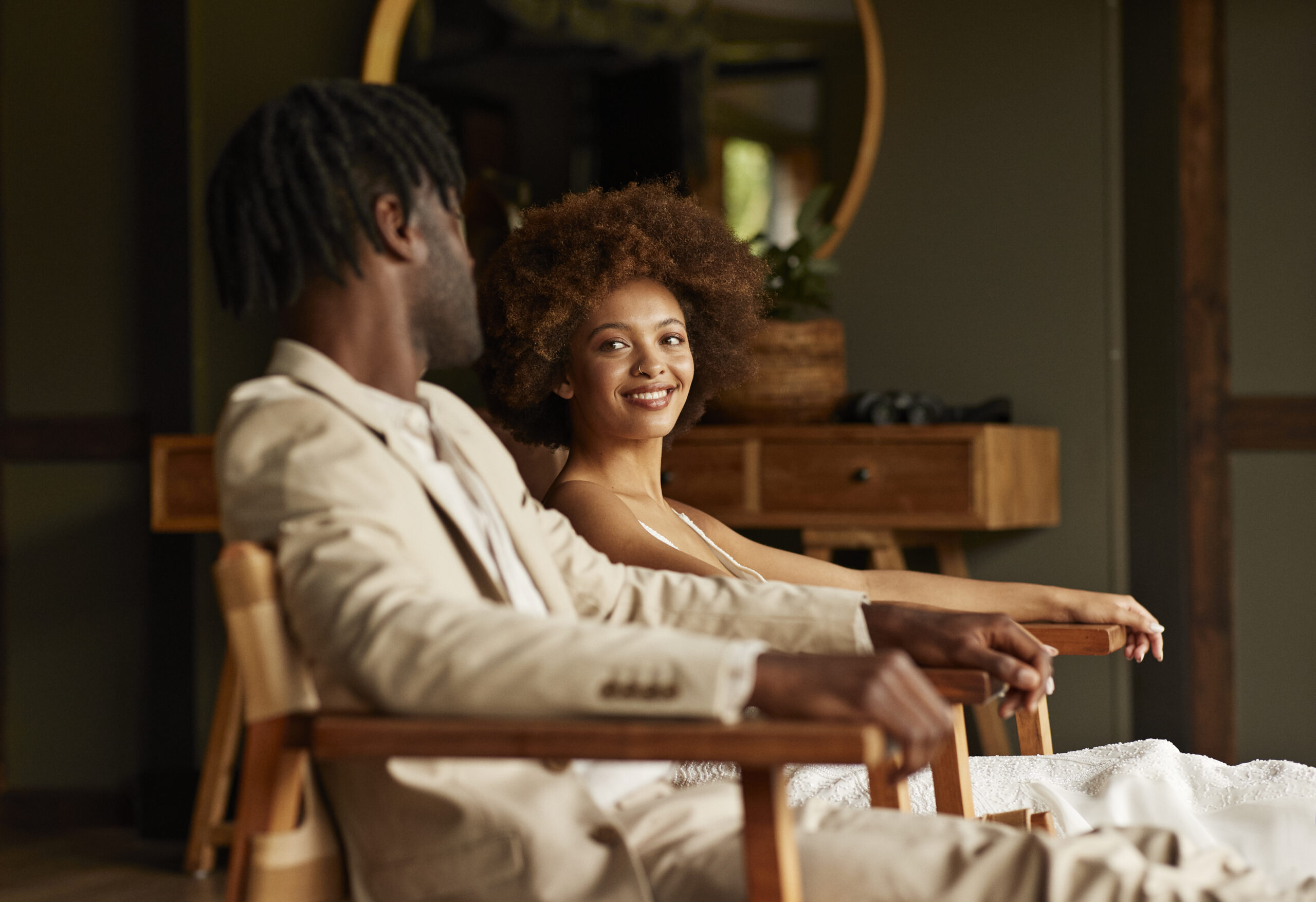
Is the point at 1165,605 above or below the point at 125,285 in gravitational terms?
below

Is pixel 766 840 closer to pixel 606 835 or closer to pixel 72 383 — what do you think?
pixel 606 835

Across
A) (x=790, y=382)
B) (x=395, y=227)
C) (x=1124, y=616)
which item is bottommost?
(x=1124, y=616)

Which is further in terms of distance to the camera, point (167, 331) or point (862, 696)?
point (167, 331)

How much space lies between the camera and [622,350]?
1987mm

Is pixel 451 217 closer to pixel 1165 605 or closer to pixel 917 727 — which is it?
pixel 917 727

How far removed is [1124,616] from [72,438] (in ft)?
10.3

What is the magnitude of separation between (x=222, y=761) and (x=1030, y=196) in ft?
8.28

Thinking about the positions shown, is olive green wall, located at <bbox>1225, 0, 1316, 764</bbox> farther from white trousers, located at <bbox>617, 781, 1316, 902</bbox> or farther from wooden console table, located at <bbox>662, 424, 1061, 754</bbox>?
white trousers, located at <bbox>617, 781, 1316, 902</bbox>

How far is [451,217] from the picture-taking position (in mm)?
1215

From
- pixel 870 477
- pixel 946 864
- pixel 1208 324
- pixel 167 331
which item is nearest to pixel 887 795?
pixel 946 864

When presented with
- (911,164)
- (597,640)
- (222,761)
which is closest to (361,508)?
(597,640)

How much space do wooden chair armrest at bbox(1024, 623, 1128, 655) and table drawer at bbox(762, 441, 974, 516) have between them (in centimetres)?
126

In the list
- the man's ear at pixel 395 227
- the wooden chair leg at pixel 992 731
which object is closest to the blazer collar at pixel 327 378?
the man's ear at pixel 395 227

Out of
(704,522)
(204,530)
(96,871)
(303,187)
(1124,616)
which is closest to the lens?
(303,187)
